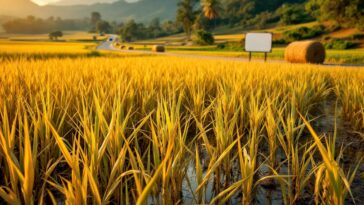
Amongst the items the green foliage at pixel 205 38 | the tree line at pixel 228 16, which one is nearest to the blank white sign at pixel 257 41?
the tree line at pixel 228 16

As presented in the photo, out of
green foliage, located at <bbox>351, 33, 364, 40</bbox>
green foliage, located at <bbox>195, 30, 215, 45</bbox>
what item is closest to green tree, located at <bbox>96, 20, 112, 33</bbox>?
green foliage, located at <bbox>195, 30, 215, 45</bbox>

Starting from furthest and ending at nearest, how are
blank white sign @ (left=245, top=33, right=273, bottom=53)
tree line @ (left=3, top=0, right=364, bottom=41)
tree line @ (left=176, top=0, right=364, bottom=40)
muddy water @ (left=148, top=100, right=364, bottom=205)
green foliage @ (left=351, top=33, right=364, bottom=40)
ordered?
tree line @ (left=3, top=0, right=364, bottom=41), green foliage @ (left=351, top=33, right=364, bottom=40), tree line @ (left=176, top=0, right=364, bottom=40), blank white sign @ (left=245, top=33, right=273, bottom=53), muddy water @ (left=148, top=100, right=364, bottom=205)

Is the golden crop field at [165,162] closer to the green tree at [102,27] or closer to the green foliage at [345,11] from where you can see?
the green foliage at [345,11]

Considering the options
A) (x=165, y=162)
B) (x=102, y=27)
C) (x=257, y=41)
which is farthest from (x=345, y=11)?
(x=102, y=27)

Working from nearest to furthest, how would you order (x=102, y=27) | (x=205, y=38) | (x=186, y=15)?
(x=205, y=38), (x=186, y=15), (x=102, y=27)

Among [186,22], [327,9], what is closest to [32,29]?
[186,22]

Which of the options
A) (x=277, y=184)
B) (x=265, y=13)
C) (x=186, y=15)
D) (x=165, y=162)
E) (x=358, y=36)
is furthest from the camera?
(x=265, y=13)

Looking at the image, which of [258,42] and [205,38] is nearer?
[258,42]

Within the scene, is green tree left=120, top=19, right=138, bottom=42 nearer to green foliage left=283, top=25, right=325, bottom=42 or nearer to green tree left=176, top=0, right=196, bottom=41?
green tree left=176, top=0, right=196, bottom=41

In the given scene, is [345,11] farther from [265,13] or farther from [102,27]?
[102,27]

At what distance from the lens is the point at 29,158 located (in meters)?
1.15

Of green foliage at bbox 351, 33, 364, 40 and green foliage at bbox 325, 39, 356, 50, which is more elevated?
green foliage at bbox 351, 33, 364, 40

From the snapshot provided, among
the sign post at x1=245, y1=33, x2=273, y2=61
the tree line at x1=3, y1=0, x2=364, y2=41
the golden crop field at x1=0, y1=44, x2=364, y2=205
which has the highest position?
the tree line at x1=3, y1=0, x2=364, y2=41

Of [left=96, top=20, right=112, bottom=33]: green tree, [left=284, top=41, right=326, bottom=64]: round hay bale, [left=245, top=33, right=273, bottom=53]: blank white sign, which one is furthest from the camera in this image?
[left=96, top=20, right=112, bottom=33]: green tree
